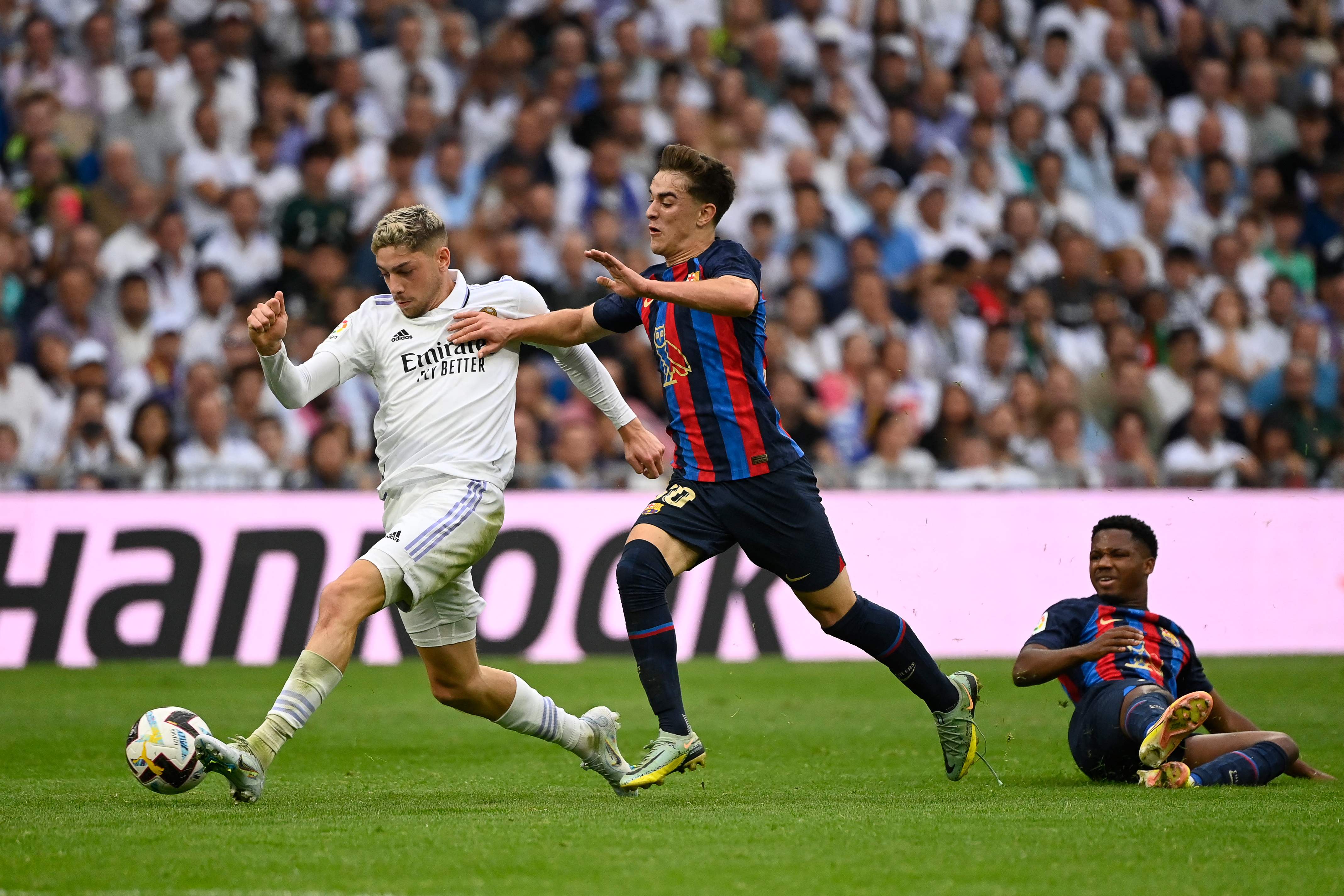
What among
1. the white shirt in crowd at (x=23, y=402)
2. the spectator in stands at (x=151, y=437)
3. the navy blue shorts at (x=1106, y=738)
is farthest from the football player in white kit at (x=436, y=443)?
the white shirt in crowd at (x=23, y=402)

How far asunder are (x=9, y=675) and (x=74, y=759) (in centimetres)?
413

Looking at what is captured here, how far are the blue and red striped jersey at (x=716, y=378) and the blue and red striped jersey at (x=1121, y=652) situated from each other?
1424 millimetres

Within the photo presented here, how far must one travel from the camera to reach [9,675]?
11469mm

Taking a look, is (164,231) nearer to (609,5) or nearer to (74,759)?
(609,5)

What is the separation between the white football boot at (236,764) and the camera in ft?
18.9

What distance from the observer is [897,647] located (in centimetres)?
669

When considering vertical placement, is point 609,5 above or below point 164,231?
above

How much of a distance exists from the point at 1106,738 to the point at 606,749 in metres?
2.00

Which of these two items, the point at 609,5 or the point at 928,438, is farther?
the point at 609,5

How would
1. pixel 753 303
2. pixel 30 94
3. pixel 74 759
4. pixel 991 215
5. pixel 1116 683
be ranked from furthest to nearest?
pixel 991 215 < pixel 30 94 < pixel 74 759 < pixel 1116 683 < pixel 753 303

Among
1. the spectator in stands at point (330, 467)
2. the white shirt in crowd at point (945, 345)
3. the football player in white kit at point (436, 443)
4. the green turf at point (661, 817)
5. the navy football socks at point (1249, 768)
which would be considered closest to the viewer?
the green turf at point (661, 817)

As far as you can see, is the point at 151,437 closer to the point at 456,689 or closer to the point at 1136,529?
the point at 456,689

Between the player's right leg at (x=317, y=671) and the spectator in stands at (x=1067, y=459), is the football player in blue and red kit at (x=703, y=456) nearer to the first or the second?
the player's right leg at (x=317, y=671)

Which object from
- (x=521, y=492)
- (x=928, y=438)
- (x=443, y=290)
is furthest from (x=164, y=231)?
(x=443, y=290)
